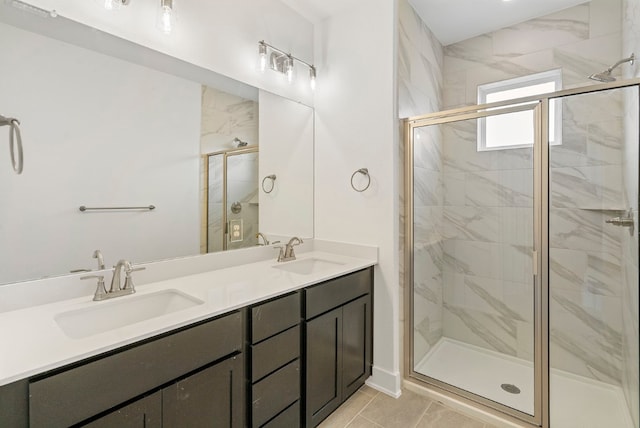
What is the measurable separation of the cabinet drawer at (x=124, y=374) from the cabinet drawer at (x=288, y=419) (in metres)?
0.46

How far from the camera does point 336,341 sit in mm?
1777

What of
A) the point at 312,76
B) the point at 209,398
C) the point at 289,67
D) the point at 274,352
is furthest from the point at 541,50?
the point at 209,398

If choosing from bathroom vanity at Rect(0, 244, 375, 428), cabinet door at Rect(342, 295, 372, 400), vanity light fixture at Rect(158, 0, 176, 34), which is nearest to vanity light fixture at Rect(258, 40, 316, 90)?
vanity light fixture at Rect(158, 0, 176, 34)

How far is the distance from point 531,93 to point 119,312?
321 cm

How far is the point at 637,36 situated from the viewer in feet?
5.41

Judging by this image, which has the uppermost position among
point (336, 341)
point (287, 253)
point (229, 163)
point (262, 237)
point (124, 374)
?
point (229, 163)

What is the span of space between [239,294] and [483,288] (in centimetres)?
190

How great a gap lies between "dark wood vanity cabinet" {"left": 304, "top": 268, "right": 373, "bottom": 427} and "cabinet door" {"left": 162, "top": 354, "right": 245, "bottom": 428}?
16.6 inches

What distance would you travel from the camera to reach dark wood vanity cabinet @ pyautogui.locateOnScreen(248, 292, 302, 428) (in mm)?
1334

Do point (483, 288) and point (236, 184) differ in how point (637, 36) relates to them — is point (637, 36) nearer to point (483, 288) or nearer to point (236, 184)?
point (483, 288)

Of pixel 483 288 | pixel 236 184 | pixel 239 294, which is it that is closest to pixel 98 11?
pixel 236 184

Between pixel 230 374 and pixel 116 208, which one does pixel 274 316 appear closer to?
pixel 230 374

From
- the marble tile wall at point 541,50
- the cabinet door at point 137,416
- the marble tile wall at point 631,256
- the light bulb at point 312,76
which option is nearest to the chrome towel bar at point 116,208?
the cabinet door at point 137,416

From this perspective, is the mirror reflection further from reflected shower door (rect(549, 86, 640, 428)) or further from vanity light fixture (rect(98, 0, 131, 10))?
reflected shower door (rect(549, 86, 640, 428))
